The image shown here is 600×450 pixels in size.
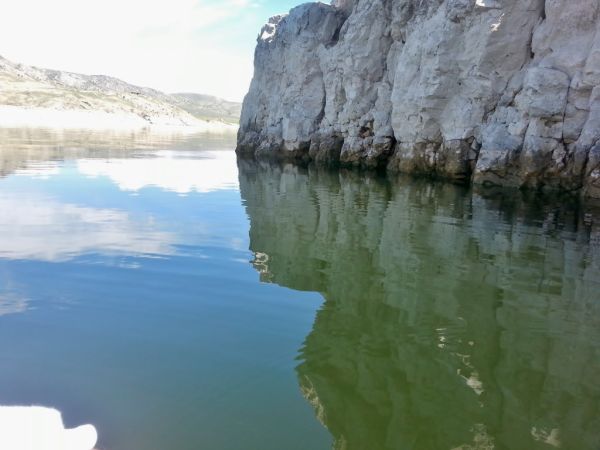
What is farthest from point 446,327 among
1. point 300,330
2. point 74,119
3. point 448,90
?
point 74,119

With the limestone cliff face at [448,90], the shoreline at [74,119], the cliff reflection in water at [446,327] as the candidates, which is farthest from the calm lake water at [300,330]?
the shoreline at [74,119]

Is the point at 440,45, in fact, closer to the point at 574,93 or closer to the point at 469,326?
the point at 574,93

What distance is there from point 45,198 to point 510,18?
21224 millimetres

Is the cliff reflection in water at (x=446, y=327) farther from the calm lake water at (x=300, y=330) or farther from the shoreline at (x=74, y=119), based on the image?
the shoreline at (x=74, y=119)

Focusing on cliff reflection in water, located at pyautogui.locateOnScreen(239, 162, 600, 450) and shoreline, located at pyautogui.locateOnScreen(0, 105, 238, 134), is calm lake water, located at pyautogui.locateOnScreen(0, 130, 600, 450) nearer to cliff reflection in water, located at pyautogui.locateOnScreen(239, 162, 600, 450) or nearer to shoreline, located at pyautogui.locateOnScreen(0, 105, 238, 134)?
cliff reflection in water, located at pyautogui.locateOnScreen(239, 162, 600, 450)

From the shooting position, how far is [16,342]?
19.8 feet

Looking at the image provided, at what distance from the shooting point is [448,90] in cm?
2677

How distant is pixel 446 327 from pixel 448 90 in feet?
73.3

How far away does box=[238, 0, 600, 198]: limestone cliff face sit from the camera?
20.6m

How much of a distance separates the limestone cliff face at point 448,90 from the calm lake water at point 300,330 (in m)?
8.12

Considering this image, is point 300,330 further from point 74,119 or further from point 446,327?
point 74,119

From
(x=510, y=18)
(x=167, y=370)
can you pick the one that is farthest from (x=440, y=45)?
(x=167, y=370)

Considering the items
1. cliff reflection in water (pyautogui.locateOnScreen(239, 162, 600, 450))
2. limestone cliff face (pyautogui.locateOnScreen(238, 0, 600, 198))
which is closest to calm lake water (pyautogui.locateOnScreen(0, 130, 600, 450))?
cliff reflection in water (pyautogui.locateOnScreen(239, 162, 600, 450))

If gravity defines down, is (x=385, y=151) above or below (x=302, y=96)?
below
